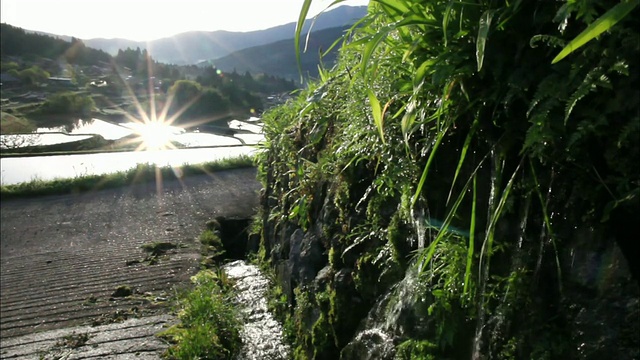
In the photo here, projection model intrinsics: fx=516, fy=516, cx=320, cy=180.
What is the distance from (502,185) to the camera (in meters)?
1.83

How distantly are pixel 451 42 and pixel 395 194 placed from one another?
2.99 ft

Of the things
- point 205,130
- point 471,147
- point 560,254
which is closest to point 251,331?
point 471,147

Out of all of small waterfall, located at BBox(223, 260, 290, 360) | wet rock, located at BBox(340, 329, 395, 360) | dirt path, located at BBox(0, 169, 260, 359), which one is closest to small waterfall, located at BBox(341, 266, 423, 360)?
wet rock, located at BBox(340, 329, 395, 360)

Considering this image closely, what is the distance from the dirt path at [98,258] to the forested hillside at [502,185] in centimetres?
291

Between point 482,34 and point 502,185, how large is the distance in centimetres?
55

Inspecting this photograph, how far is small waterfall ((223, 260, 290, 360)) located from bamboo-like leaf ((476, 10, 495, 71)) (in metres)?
3.33

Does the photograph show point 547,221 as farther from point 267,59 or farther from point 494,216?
point 267,59

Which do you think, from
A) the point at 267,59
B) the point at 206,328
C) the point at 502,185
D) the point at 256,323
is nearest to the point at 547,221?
the point at 502,185

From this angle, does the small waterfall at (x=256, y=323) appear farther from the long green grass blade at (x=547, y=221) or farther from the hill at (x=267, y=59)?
the hill at (x=267, y=59)

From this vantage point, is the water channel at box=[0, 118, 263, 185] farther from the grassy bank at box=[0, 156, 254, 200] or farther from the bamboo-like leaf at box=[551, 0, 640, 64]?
the bamboo-like leaf at box=[551, 0, 640, 64]

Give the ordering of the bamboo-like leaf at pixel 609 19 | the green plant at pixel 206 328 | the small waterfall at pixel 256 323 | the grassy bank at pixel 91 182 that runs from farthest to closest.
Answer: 1. the grassy bank at pixel 91 182
2. the small waterfall at pixel 256 323
3. the green plant at pixel 206 328
4. the bamboo-like leaf at pixel 609 19

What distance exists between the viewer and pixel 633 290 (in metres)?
1.35

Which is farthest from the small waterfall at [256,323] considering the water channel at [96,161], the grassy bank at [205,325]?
the water channel at [96,161]

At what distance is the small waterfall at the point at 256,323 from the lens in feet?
14.6
